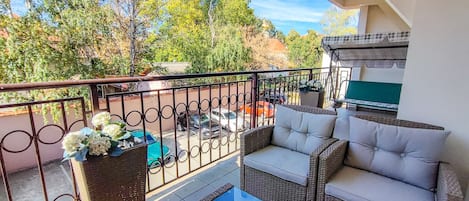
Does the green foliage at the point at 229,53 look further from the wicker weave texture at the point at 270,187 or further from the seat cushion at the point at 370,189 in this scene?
the seat cushion at the point at 370,189

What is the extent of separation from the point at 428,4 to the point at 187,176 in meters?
2.49

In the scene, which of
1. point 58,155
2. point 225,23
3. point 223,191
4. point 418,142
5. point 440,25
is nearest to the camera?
point 223,191

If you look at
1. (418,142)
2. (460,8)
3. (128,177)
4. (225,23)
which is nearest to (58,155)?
(128,177)

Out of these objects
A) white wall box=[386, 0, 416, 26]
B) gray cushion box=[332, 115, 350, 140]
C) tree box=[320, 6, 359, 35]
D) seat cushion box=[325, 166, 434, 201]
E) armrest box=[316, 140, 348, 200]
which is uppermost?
tree box=[320, 6, 359, 35]

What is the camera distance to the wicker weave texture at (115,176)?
1.19 metres

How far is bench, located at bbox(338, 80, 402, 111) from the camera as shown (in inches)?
130

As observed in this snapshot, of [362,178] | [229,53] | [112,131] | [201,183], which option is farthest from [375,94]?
[229,53]

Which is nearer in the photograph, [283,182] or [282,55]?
[283,182]

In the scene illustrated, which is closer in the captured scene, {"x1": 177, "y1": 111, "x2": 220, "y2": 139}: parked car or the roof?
{"x1": 177, "y1": 111, "x2": 220, "y2": 139}: parked car

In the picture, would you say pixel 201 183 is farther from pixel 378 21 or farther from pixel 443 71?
pixel 378 21

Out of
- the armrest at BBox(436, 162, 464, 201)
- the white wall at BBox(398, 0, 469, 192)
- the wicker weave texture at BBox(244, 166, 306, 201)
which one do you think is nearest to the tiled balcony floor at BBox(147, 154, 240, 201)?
the wicker weave texture at BBox(244, 166, 306, 201)

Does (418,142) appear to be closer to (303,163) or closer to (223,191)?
(303,163)

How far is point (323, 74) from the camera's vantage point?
4.86m

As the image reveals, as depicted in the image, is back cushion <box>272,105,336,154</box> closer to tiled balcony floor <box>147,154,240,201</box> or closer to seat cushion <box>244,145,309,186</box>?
seat cushion <box>244,145,309,186</box>
